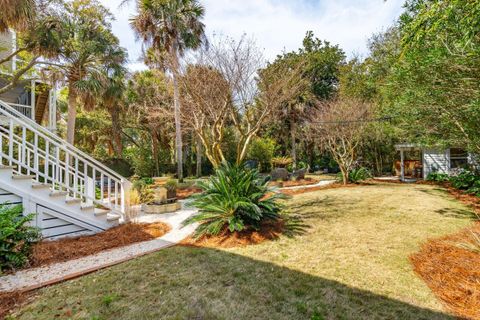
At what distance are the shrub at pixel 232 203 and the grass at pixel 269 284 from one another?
659mm

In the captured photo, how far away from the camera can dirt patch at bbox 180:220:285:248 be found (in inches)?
182

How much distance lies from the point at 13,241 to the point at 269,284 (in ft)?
11.9

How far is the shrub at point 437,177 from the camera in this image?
13208mm

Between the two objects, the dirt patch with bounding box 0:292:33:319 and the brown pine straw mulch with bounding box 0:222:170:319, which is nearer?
the dirt patch with bounding box 0:292:33:319

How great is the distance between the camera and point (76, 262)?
3895mm

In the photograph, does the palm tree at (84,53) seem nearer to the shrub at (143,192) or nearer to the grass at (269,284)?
the shrub at (143,192)

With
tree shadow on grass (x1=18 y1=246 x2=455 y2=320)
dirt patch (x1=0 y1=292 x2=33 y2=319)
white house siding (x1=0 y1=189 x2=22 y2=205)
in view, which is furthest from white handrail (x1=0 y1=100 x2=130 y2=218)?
tree shadow on grass (x1=18 y1=246 x2=455 y2=320)

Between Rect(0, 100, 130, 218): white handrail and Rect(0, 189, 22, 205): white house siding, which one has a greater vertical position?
Rect(0, 100, 130, 218): white handrail

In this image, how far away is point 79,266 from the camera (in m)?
3.72

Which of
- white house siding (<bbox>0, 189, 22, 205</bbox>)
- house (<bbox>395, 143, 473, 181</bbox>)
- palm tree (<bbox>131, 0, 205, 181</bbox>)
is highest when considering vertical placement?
palm tree (<bbox>131, 0, 205, 181</bbox>)

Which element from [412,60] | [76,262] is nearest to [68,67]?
[76,262]

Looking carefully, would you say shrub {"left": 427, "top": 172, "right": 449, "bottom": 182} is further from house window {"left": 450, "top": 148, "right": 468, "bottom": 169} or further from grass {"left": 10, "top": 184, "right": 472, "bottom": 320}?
grass {"left": 10, "top": 184, "right": 472, "bottom": 320}

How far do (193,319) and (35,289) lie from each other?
82.6 inches

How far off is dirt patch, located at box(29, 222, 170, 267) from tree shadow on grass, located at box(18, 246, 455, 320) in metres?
1.10
